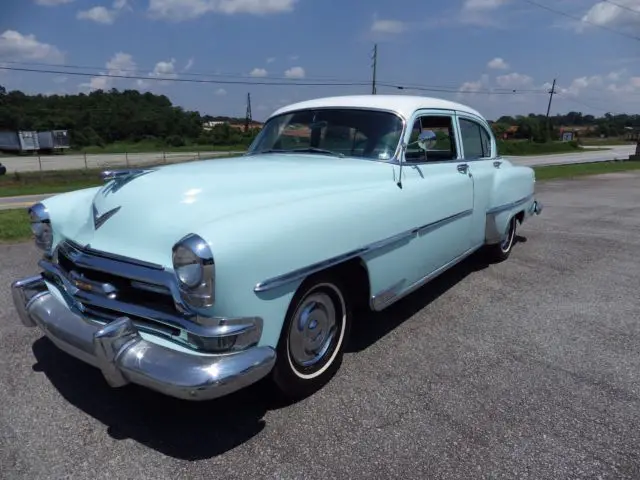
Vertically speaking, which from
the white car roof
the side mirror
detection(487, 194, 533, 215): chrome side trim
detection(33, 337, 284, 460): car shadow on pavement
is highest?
the white car roof

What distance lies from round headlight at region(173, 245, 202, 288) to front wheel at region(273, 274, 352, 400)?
23.0 inches

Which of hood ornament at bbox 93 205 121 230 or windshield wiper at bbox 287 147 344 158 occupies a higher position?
windshield wiper at bbox 287 147 344 158

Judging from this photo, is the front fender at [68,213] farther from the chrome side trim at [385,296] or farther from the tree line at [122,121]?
the tree line at [122,121]

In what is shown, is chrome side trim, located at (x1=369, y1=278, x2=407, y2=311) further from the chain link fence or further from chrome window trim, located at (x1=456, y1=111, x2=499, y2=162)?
the chain link fence

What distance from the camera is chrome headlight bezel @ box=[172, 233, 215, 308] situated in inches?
84.0

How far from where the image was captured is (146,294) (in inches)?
97.3

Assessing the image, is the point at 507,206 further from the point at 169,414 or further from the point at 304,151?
the point at 169,414

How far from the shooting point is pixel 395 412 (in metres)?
2.66

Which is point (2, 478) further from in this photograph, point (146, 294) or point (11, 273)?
point (11, 273)

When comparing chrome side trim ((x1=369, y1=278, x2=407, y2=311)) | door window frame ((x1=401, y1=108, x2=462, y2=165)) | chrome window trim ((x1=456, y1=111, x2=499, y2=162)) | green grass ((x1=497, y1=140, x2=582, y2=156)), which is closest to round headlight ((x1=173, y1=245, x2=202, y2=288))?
chrome side trim ((x1=369, y1=278, x2=407, y2=311))

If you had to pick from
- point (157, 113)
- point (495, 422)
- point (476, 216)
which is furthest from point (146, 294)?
point (157, 113)

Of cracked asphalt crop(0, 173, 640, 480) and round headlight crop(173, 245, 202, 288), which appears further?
cracked asphalt crop(0, 173, 640, 480)

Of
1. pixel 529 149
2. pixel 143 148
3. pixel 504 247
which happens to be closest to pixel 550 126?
pixel 529 149

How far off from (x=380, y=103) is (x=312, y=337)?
77.9 inches
